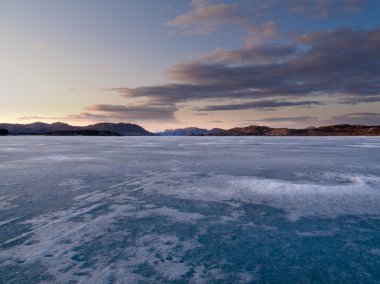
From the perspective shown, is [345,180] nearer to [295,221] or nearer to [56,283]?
[295,221]

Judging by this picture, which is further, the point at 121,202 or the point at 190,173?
the point at 190,173

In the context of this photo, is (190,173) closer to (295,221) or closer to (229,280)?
(295,221)

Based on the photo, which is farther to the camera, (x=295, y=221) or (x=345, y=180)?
(x=345, y=180)

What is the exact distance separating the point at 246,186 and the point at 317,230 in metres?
4.39

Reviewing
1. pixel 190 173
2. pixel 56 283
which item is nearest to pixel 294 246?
pixel 56 283

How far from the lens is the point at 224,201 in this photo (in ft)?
26.8

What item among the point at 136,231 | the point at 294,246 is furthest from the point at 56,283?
the point at 294,246

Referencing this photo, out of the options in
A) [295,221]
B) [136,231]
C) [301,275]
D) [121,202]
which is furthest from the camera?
[121,202]

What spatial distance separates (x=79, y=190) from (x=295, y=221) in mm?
6759

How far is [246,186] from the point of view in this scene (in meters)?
10.2

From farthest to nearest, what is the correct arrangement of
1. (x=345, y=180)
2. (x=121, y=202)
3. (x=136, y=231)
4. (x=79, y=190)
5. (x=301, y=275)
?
(x=345, y=180) < (x=79, y=190) < (x=121, y=202) < (x=136, y=231) < (x=301, y=275)

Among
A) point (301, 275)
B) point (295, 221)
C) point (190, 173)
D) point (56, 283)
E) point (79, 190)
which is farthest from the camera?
point (190, 173)

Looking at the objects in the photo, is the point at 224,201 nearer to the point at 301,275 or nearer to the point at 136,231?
the point at 136,231

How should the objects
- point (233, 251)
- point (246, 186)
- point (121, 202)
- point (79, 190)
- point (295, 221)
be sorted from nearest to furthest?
1. point (233, 251)
2. point (295, 221)
3. point (121, 202)
4. point (79, 190)
5. point (246, 186)
